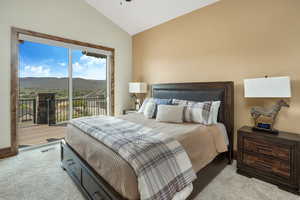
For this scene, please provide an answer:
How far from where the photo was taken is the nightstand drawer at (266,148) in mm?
1889

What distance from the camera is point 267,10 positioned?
233 centimetres

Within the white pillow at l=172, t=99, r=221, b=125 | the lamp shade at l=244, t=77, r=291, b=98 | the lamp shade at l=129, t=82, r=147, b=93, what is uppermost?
the lamp shade at l=129, t=82, r=147, b=93

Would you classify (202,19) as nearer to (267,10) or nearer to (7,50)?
(267,10)

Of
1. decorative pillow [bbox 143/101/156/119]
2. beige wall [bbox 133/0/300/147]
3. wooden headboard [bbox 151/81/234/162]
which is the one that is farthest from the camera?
decorative pillow [bbox 143/101/156/119]

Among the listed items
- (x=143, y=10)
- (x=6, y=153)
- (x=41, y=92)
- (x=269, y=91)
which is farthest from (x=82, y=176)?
(x=143, y=10)

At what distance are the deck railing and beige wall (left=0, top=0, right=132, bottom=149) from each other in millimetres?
740

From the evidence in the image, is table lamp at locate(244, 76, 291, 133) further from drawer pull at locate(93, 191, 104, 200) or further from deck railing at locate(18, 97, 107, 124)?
deck railing at locate(18, 97, 107, 124)

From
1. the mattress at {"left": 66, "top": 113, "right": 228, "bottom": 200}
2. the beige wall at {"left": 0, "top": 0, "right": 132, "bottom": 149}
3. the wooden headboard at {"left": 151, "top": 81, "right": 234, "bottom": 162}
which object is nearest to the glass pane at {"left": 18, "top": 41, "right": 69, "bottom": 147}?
the beige wall at {"left": 0, "top": 0, "right": 132, "bottom": 149}

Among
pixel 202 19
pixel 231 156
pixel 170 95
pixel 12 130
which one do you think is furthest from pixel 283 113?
pixel 12 130

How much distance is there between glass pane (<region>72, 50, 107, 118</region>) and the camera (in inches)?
153

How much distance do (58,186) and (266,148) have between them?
2.80m

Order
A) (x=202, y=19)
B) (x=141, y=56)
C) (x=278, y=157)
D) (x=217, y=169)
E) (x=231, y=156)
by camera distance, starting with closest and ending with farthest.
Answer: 1. (x=278, y=157)
2. (x=217, y=169)
3. (x=231, y=156)
4. (x=202, y=19)
5. (x=141, y=56)

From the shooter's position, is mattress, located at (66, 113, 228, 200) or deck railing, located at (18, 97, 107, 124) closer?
mattress, located at (66, 113, 228, 200)

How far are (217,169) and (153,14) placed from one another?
346 cm
